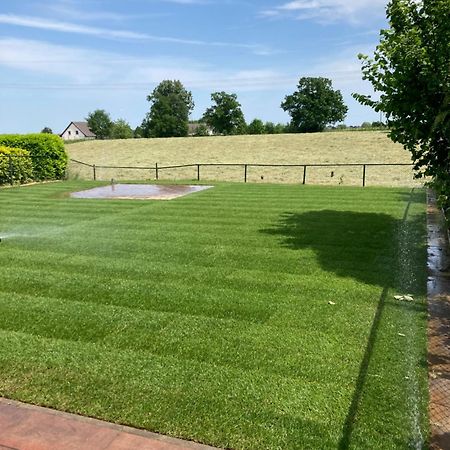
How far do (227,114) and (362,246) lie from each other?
307 ft

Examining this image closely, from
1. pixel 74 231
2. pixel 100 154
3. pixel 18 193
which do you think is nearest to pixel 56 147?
pixel 18 193

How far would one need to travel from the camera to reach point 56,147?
68.0 ft

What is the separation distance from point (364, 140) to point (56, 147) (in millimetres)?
29122

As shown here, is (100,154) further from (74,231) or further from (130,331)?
(130,331)

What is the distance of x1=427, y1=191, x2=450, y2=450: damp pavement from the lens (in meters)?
3.08

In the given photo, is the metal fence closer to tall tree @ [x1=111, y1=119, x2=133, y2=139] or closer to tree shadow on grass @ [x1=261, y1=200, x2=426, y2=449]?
tree shadow on grass @ [x1=261, y1=200, x2=426, y2=449]

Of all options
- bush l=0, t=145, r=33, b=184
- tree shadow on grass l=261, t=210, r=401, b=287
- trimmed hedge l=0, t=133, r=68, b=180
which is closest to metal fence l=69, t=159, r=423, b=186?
trimmed hedge l=0, t=133, r=68, b=180

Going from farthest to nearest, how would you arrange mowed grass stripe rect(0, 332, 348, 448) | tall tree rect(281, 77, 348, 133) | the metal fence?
tall tree rect(281, 77, 348, 133), the metal fence, mowed grass stripe rect(0, 332, 348, 448)

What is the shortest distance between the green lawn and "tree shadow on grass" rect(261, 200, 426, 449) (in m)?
0.03

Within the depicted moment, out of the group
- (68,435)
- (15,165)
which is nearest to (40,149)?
(15,165)

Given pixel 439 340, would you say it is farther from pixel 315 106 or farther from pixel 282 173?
pixel 315 106

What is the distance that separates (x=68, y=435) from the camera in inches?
118

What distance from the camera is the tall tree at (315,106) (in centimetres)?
9719

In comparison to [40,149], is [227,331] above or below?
below
